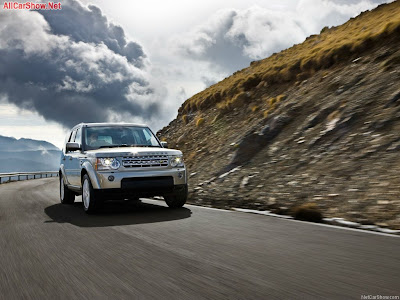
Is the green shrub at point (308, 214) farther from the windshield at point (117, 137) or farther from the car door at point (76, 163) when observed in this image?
the car door at point (76, 163)

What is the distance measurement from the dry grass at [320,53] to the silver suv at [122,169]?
13.8 meters

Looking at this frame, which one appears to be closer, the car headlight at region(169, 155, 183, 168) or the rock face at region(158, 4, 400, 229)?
the rock face at region(158, 4, 400, 229)

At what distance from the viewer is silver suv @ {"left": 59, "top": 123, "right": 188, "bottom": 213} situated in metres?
8.98

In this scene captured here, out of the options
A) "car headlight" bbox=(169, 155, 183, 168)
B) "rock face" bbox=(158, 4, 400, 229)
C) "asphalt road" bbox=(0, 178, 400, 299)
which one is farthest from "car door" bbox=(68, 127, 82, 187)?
"rock face" bbox=(158, 4, 400, 229)

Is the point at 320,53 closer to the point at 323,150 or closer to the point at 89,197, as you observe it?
the point at 323,150

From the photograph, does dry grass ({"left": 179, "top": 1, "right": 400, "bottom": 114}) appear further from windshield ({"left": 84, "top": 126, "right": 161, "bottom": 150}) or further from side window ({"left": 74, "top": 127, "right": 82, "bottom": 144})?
side window ({"left": 74, "top": 127, "right": 82, "bottom": 144})

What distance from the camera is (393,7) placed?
85.1 feet

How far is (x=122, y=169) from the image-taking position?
356 inches

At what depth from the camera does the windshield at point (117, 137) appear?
10.4m

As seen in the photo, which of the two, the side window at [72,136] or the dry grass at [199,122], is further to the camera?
the dry grass at [199,122]

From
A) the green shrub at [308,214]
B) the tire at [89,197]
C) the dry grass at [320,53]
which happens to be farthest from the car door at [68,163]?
the dry grass at [320,53]

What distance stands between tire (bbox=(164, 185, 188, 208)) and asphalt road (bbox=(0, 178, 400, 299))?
166 centimetres

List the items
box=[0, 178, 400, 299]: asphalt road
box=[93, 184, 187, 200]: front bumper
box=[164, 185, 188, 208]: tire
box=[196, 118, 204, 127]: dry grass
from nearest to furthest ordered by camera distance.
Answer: box=[0, 178, 400, 299]: asphalt road
box=[93, 184, 187, 200]: front bumper
box=[164, 185, 188, 208]: tire
box=[196, 118, 204, 127]: dry grass

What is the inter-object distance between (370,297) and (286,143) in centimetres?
1274
